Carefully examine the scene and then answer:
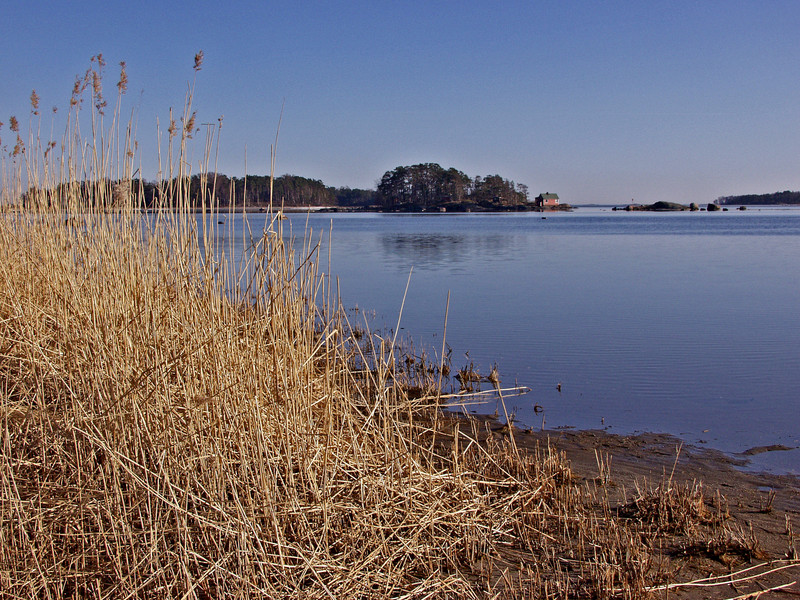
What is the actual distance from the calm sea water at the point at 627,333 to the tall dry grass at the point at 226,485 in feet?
2.46

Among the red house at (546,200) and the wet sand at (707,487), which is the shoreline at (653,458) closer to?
the wet sand at (707,487)

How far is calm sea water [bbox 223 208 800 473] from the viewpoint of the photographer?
588 centimetres

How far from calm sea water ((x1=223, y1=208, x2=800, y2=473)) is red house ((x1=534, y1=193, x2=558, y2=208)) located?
330ft

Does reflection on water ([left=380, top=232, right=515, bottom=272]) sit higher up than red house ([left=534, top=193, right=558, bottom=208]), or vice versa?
red house ([left=534, top=193, right=558, bottom=208])

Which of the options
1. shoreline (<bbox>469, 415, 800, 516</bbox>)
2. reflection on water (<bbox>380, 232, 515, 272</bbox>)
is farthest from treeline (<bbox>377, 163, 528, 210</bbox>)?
shoreline (<bbox>469, 415, 800, 516</bbox>)

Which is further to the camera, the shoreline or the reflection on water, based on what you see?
the reflection on water

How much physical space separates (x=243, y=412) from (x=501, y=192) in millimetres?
122035

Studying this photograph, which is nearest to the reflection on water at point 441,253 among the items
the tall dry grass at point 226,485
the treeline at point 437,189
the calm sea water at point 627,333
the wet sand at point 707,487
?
the calm sea water at point 627,333

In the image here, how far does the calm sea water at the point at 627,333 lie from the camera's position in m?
5.88

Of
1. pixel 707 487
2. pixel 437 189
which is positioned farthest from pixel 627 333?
pixel 437 189

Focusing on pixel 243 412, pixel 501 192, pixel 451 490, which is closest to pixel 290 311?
pixel 243 412

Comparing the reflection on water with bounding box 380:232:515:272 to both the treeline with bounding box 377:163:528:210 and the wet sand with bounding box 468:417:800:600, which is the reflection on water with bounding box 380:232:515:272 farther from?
the treeline with bounding box 377:163:528:210

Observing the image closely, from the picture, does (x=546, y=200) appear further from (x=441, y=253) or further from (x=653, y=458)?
(x=653, y=458)

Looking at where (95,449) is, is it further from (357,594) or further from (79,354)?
(357,594)
